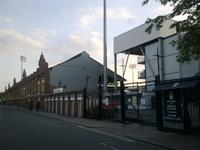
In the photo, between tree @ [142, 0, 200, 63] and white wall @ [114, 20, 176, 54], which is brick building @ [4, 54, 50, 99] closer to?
white wall @ [114, 20, 176, 54]

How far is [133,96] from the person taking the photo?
28.8 m

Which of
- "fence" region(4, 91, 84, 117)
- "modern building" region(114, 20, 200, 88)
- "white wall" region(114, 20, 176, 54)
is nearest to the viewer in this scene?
"fence" region(4, 91, 84, 117)

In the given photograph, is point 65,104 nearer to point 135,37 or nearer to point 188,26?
point 135,37

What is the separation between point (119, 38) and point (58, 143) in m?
54.0

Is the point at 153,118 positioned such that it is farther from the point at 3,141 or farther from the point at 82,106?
the point at 82,106

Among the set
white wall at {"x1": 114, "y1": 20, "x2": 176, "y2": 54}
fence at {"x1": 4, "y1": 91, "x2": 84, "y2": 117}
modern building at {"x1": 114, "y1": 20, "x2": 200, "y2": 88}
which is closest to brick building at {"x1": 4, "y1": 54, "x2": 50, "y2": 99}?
fence at {"x1": 4, "y1": 91, "x2": 84, "y2": 117}

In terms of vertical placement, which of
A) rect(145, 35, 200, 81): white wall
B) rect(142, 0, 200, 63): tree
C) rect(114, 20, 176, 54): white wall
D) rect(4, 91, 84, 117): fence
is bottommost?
rect(4, 91, 84, 117): fence

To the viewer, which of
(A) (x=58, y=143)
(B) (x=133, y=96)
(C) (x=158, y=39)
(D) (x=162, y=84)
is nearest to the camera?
(A) (x=58, y=143)

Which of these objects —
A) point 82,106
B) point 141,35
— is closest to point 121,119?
point 82,106

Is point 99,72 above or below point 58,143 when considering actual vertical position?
above

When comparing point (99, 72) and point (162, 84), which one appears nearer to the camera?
point (162, 84)

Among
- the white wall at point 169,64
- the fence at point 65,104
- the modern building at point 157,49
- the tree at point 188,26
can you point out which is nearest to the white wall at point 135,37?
the modern building at point 157,49

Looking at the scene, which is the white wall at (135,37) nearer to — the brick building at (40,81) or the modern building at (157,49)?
the modern building at (157,49)

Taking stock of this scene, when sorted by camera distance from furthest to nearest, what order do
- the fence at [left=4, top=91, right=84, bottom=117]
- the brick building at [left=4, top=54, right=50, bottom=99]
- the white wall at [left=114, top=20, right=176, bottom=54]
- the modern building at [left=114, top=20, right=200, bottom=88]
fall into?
the brick building at [left=4, top=54, right=50, bottom=99] → the white wall at [left=114, top=20, right=176, bottom=54] → the modern building at [left=114, top=20, right=200, bottom=88] → the fence at [left=4, top=91, right=84, bottom=117]
